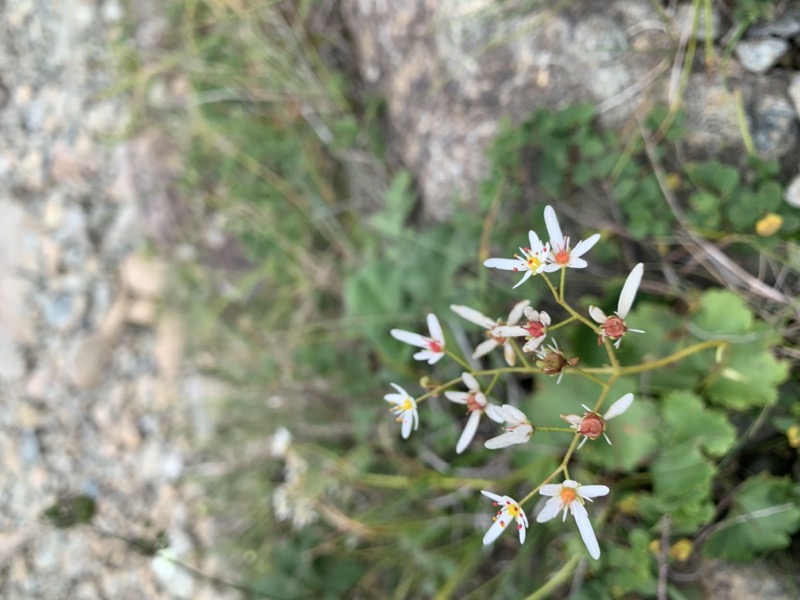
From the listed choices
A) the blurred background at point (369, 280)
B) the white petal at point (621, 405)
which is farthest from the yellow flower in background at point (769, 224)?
the white petal at point (621, 405)

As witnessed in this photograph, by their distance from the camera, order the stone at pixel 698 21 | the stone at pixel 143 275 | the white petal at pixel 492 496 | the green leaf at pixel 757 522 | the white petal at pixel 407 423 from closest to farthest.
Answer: the white petal at pixel 492 496 < the white petal at pixel 407 423 < the green leaf at pixel 757 522 < the stone at pixel 698 21 < the stone at pixel 143 275

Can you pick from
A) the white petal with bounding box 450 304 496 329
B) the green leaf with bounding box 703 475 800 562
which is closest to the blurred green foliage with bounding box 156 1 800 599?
the green leaf with bounding box 703 475 800 562

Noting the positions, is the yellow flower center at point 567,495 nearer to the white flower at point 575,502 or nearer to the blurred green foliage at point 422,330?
the white flower at point 575,502

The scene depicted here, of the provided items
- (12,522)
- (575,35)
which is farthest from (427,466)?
(12,522)

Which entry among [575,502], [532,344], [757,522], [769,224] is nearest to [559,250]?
[532,344]

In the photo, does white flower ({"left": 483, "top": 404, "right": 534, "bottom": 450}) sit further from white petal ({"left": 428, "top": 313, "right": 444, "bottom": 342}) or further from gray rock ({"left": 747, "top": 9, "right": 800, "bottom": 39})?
gray rock ({"left": 747, "top": 9, "right": 800, "bottom": 39})

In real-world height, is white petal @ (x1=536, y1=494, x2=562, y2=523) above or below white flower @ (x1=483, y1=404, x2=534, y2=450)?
below
